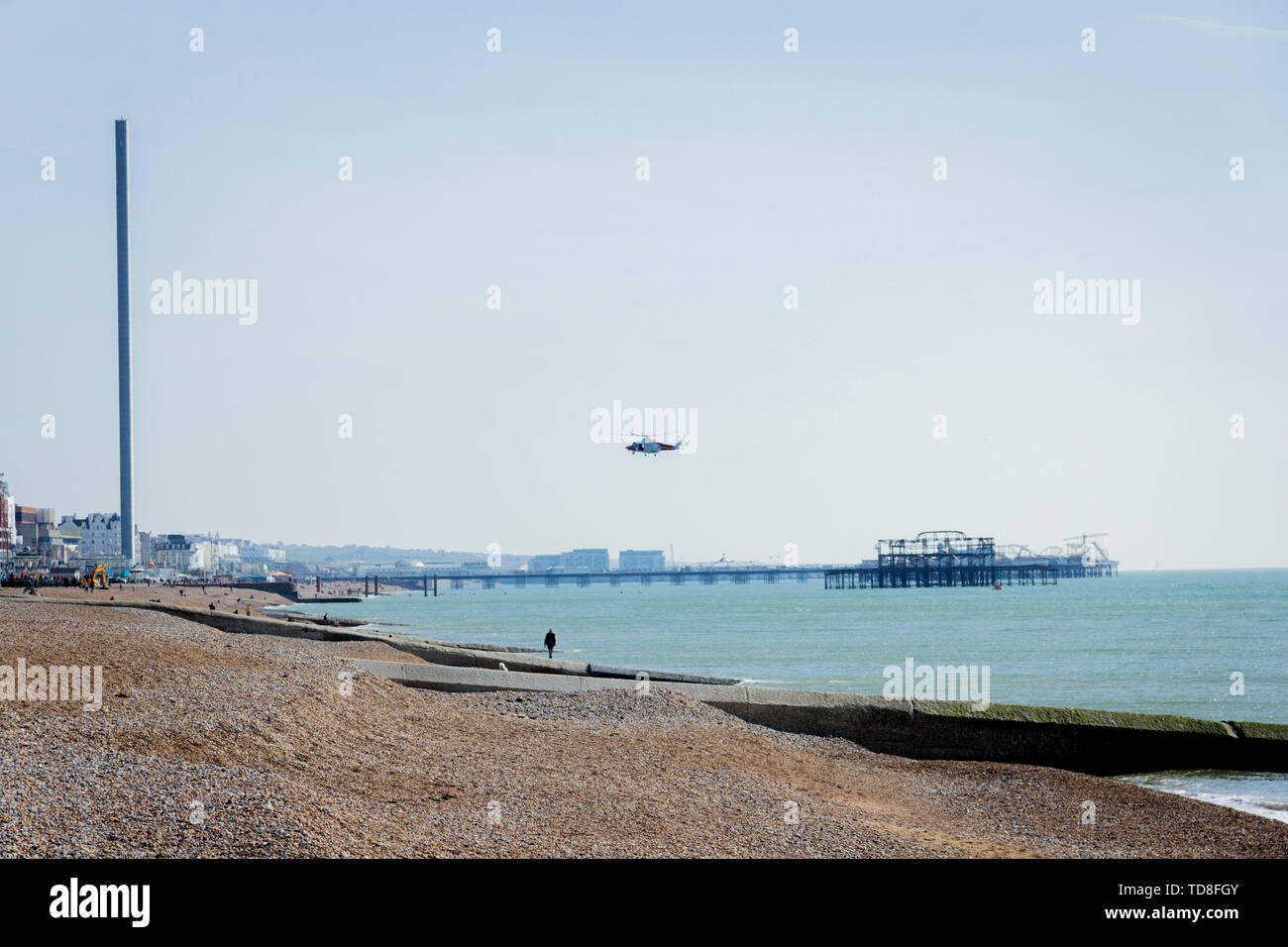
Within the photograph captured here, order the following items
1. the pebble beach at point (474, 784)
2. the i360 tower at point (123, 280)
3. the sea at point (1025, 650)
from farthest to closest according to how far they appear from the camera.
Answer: the i360 tower at point (123, 280)
the sea at point (1025, 650)
the pebble beach at point (474, 784)

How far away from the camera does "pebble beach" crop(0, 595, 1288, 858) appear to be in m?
9.04

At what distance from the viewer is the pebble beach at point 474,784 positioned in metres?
9.04

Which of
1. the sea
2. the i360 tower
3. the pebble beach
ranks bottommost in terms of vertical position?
the sea

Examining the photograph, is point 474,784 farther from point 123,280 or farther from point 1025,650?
point 123,280

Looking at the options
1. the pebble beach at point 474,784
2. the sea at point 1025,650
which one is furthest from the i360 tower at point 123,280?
the pebble beach at point 474,784

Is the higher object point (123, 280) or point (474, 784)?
point (123, 280)

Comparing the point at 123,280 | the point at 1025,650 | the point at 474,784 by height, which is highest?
the point at 123,280

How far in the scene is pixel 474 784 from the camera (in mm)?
12023

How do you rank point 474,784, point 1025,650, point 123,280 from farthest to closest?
1. point 123,280
2. point 1025,650
3. point 474,784

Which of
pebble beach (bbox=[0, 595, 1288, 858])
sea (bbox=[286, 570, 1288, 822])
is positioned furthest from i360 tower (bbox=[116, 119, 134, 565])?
pebble beach (bbox=[0, 595, 1288, 858])

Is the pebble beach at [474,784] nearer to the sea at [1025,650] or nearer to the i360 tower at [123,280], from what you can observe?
the sea at [1025,650]

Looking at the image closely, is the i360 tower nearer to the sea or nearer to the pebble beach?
the sea

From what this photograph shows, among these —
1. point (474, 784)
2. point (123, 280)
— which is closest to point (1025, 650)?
point (474, 784)
